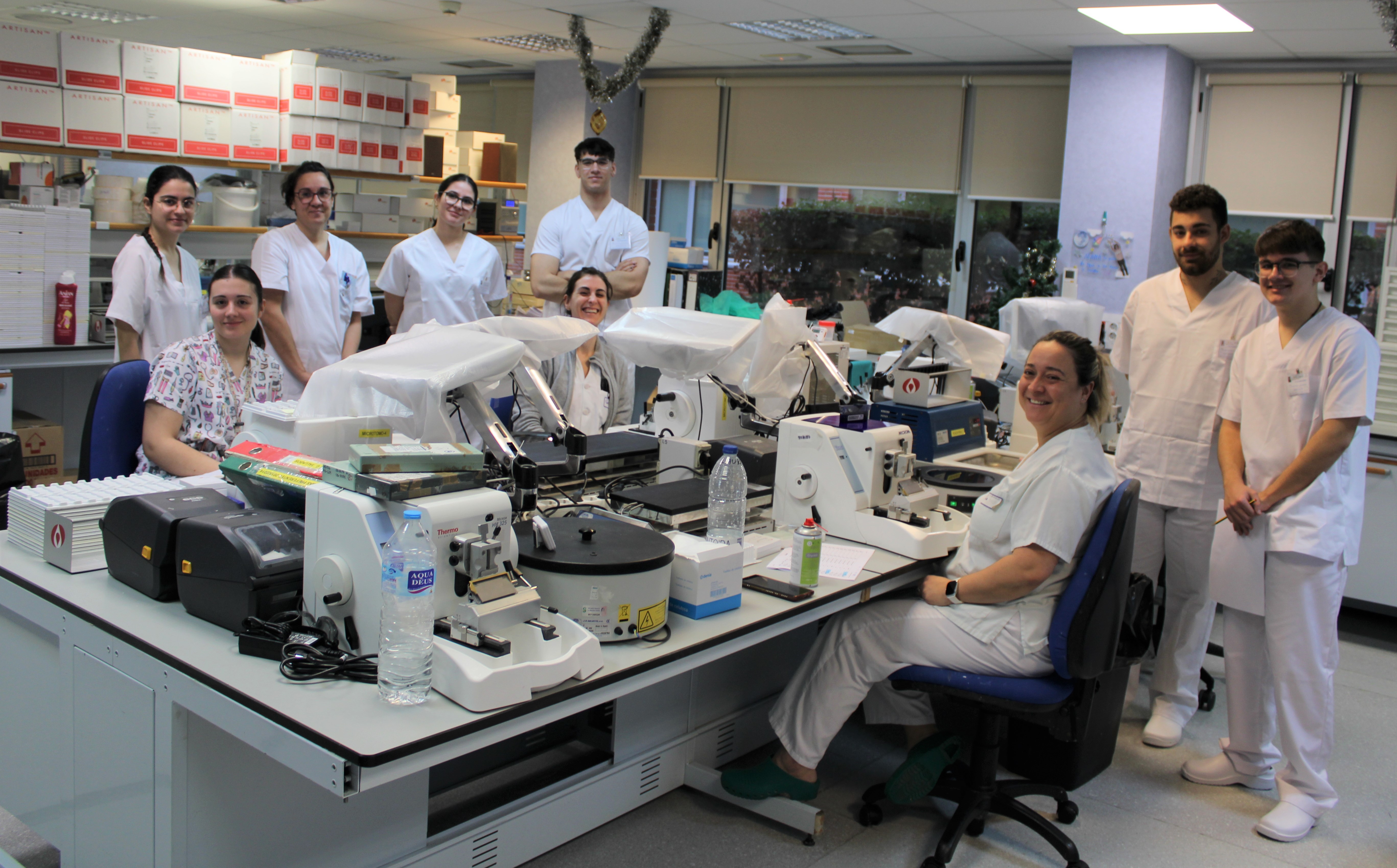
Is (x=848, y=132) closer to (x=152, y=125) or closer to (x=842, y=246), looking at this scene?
(x=842, y=246)

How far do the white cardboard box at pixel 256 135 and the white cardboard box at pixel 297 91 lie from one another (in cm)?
8

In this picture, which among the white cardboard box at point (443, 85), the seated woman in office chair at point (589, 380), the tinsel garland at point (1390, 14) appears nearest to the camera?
the seated woman in office chair at point (589, 380)

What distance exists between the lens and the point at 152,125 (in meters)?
5.10

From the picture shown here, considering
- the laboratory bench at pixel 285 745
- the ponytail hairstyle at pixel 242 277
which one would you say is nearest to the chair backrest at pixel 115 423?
the ponytail hairstyle at pixel 242 277

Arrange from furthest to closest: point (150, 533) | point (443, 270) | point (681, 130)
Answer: point (681, 130) → point (443, 270) → point (150, 533)

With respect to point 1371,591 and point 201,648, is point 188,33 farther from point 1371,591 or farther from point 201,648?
point 1371,591

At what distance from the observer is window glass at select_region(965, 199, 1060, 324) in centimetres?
675

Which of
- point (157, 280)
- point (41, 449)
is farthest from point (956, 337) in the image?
point (41, 449)

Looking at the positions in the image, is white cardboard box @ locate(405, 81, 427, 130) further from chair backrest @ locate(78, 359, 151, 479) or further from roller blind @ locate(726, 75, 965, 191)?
chair backrest @ locate(78, 359, 151, 479)

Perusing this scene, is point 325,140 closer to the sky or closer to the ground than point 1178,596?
closer to the sky

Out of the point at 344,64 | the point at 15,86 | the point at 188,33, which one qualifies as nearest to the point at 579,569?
the point at 15,86

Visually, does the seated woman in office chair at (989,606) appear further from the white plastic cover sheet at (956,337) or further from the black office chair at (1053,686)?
the white plastic cover sheet at (956,337)

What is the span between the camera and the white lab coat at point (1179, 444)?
10.2ft

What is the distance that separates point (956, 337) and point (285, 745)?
8.57 feet
